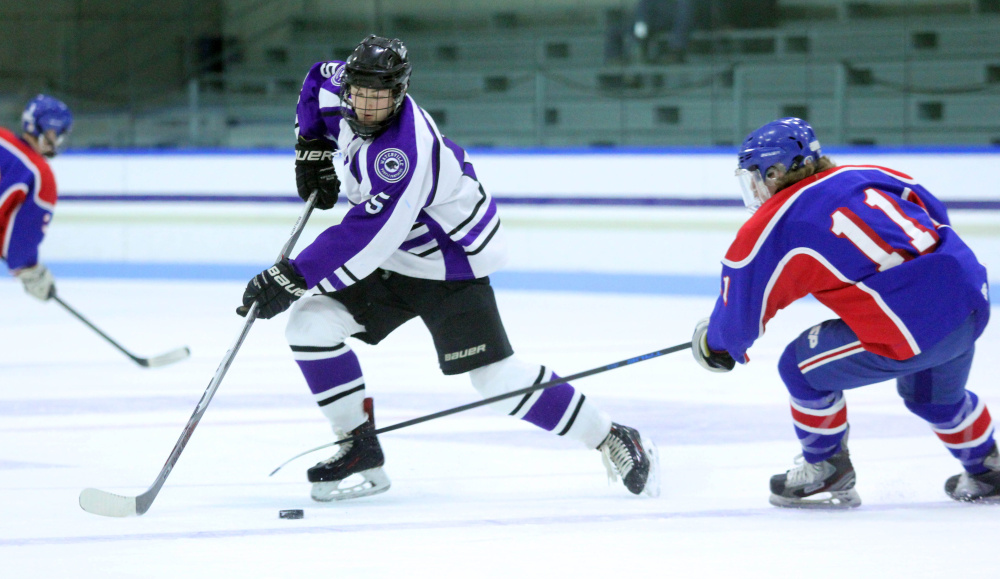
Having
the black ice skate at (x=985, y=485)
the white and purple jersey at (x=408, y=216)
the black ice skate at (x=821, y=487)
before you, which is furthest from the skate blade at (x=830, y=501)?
the white and purple jersey at (x=408, y=216)

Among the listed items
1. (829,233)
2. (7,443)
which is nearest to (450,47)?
(7,443)

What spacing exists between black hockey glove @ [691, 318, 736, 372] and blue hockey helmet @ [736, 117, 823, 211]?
11.8 inches

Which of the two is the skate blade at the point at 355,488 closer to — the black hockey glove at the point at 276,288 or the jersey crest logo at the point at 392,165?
the black hockey glove at the point at 276,288

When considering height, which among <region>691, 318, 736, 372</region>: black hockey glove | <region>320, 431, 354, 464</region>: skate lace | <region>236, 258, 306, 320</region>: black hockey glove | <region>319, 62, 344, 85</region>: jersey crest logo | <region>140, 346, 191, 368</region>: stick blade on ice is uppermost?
<region>319, 62, 344, 85</region>: jersey crest logo

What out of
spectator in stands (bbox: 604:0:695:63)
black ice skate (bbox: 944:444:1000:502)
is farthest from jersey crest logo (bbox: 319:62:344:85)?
spectator in stands (bbox: 604:0:695:63)

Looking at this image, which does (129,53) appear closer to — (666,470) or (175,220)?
(175,220)

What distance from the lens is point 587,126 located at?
7.57 meters

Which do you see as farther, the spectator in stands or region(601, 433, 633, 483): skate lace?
the spectator in stands

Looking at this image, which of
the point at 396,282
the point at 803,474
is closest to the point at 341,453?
the point at 396,282

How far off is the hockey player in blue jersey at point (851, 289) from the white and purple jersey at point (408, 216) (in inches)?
20.2

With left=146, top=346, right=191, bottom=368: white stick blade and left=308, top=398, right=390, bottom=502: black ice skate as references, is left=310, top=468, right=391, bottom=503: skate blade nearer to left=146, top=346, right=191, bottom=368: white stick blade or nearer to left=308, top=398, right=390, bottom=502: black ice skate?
left=308, top=398, right=390, bottom=502: black ice skate

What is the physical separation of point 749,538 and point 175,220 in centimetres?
Result: 636

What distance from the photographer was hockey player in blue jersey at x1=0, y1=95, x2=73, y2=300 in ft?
14.3

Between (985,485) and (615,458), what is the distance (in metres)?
0.74
